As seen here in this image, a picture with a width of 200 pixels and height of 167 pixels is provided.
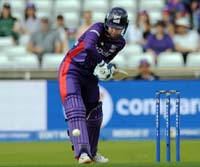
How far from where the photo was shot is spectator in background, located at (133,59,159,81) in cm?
1486

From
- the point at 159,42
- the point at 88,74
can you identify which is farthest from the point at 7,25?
the point at 88,74

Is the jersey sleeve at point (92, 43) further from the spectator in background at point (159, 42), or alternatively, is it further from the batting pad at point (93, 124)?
the spectator in background at point (159, 42)

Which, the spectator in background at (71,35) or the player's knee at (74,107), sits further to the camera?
the spectator in background at (71,35)

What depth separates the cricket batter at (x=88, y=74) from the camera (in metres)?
8.84

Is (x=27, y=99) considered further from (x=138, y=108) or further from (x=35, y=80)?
(x=138, y=108)

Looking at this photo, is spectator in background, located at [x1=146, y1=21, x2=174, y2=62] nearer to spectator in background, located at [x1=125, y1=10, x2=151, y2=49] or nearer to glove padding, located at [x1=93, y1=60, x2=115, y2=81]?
spectator in background, located at [x1=125, y1=10, x2=151, y2=49]

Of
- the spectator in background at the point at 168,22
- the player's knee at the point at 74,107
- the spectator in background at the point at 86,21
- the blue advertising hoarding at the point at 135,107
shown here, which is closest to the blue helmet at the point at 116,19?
the player's knee at the point at 74,107

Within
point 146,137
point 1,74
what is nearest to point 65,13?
point 1,74

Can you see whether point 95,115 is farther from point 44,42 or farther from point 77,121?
point 44,42

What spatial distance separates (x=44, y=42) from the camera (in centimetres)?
1647

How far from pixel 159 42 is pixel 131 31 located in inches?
32.9

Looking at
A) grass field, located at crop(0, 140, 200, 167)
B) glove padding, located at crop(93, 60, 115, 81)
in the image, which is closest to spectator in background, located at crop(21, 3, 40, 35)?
grass field, located at crop(0, 140, 200, 167)

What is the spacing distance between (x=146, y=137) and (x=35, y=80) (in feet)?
7.25

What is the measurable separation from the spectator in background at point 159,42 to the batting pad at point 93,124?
683 cm
